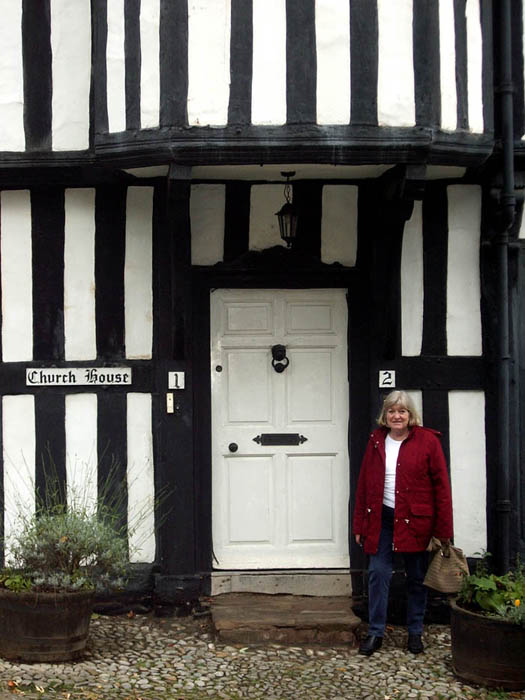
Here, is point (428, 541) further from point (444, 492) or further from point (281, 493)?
point (281, 493)

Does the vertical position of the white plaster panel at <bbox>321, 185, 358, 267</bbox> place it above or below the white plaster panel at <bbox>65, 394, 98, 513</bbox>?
above

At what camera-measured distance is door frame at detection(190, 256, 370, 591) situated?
279 inches

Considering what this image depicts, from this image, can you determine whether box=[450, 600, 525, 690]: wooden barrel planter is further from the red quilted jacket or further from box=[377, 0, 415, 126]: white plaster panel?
box=[377, 0, 415, 126]: white plaster panel

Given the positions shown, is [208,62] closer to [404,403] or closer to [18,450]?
[404,403]

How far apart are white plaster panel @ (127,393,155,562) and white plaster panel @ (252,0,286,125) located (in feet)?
7.27

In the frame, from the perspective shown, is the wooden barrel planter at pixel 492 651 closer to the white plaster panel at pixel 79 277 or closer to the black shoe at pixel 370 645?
the black shoe at pixel 370 645

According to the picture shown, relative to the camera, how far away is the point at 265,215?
7.08 metres

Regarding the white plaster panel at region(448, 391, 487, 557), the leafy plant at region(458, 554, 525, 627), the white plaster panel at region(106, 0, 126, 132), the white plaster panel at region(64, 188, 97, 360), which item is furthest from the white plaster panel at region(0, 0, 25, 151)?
the leafy plant at region(458, 554, 525, 627)

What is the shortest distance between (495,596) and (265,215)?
3.09 meters

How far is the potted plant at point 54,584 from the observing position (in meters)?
5.76

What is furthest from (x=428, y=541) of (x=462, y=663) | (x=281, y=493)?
(x=281, y=493)

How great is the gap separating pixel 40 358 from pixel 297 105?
257 cm

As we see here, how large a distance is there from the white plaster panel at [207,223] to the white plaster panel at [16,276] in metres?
1.18

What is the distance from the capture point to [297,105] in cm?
610
